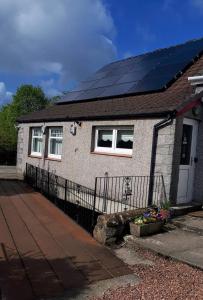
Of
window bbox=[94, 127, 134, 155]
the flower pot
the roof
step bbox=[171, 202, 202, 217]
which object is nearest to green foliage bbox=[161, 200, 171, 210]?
step bbox=[171, 202, 202, 217]

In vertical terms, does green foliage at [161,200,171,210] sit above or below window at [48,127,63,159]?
below

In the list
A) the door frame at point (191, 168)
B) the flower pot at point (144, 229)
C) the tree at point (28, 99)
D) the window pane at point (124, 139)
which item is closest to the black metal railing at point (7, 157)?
the window pane at point (124, 139)

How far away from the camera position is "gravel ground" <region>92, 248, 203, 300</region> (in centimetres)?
455

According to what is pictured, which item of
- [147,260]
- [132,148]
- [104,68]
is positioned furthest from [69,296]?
[104,68]

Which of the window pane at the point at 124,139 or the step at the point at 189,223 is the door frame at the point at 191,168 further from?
the window pane at the point at 124,139

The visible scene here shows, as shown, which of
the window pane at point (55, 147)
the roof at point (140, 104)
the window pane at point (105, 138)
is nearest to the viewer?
the roof at point (140, 104)

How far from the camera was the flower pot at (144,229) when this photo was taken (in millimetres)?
7059

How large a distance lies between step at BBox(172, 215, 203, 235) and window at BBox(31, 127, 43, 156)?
9.28 meters

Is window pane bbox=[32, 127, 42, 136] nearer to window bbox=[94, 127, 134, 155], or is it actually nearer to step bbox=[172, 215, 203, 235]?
window bbox=[94, 127, 134, 155]

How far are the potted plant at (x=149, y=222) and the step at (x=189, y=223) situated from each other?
0.95 feet

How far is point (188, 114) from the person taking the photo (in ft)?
29.2

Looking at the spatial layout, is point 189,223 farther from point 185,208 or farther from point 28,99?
point 28,99

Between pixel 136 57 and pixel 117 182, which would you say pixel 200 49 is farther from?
pixel 117 182

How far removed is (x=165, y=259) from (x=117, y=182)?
4382 millimetres
